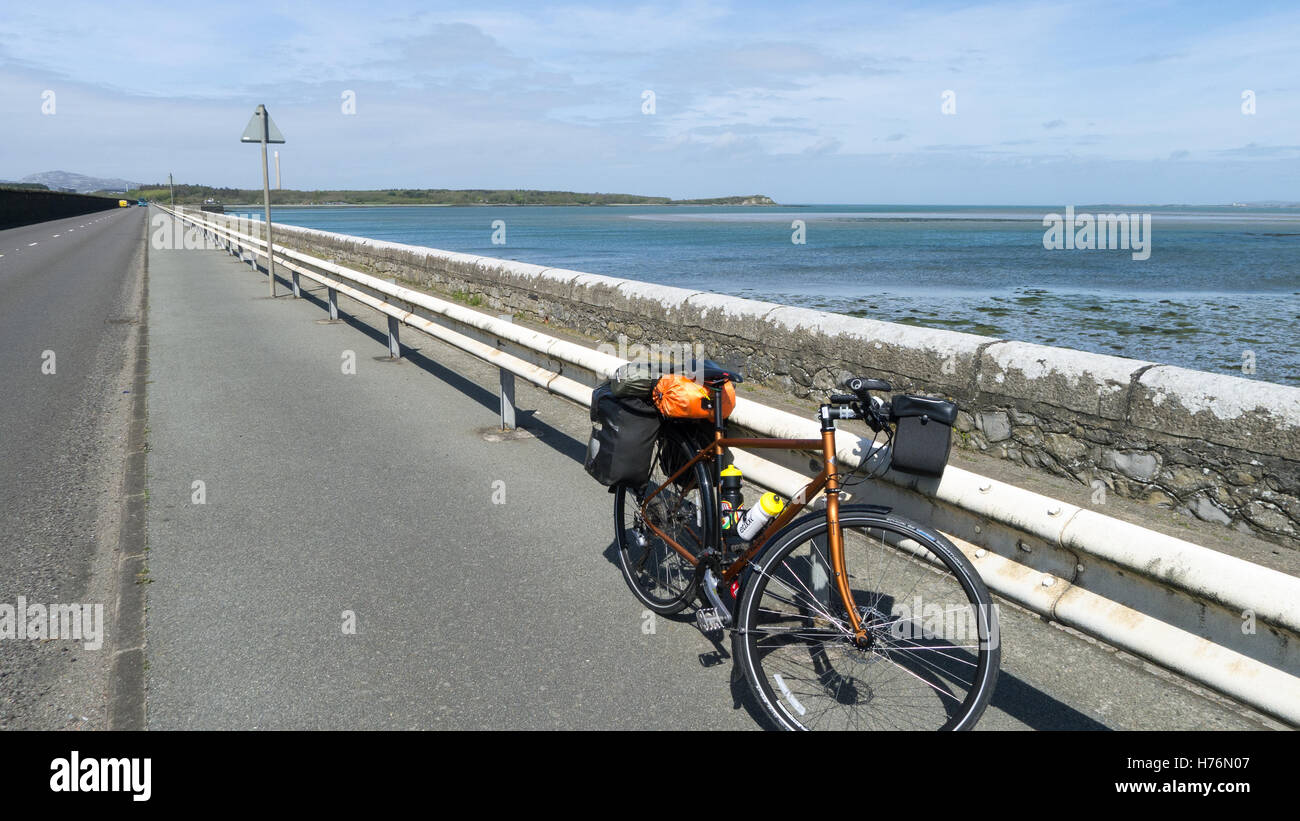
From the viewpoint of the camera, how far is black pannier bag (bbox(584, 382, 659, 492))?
3803mm

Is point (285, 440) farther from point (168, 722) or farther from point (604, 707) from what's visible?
point (604, 707)

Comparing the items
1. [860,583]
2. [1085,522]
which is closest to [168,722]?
[860,583]

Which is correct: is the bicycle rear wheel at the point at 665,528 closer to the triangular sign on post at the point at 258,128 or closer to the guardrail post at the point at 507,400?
the guardrail post at the point at 507,400

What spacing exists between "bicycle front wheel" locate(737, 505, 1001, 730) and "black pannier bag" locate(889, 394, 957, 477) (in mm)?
194

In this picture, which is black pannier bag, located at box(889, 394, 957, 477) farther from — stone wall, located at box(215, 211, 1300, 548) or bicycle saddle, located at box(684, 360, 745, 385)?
stone wall, located at box(215, 211, 1300, 548)

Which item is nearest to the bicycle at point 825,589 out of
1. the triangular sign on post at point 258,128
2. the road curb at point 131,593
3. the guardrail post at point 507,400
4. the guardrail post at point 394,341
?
the road curb at point 131,593

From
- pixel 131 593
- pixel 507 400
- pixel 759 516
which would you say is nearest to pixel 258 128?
pixel 507 400

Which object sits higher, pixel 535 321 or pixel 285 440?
pixel 535 321

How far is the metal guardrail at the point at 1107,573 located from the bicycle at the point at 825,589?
0.50 feet

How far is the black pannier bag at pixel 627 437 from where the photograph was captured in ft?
12.5

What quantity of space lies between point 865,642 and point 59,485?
517 cm

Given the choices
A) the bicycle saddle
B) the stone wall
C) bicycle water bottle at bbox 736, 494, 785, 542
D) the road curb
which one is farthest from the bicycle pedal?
the road curb
